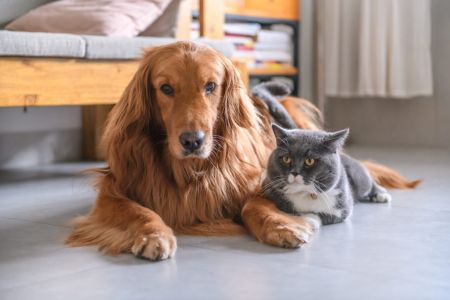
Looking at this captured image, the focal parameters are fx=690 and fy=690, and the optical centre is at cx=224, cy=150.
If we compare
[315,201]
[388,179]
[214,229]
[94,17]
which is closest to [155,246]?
[214,229]

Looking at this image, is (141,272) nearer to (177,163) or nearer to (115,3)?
(177,163)

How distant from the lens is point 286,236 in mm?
1735

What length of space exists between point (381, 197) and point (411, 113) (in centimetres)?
210

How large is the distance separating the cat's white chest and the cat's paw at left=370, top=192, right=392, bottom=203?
1.52ft

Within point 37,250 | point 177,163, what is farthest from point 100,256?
point 177,163

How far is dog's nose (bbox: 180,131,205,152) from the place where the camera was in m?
1.77

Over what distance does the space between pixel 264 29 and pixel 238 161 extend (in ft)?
8.80

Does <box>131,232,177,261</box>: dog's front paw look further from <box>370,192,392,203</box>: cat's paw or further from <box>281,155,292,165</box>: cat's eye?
<box>370,192,392,203</box>: cat's paw

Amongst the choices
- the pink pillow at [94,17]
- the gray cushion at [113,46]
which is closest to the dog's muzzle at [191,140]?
the gray cushion at [113,46]

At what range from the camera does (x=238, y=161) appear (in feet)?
6.66

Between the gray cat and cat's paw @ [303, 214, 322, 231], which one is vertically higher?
the gray cat

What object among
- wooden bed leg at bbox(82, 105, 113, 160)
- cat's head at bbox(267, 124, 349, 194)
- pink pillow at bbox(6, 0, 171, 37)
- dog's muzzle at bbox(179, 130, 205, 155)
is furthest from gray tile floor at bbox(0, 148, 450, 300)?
wooden bed leg at bbox(82, 105, 113, 160)

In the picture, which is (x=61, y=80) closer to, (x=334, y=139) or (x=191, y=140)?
(x=191, y=140)

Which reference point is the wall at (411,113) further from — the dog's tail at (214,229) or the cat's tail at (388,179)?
the dog's tail at (214,229)
